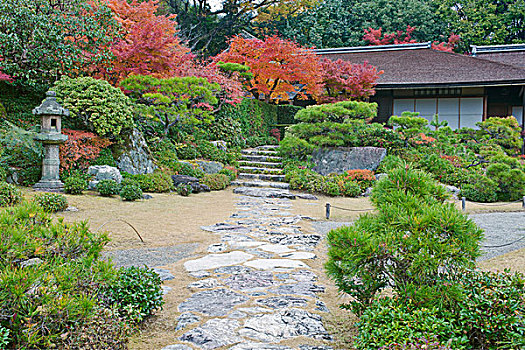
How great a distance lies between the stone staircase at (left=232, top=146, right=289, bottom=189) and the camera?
493 inches

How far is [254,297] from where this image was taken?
3502mm

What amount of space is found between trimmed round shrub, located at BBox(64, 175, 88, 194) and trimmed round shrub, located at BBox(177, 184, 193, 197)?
7.64 feet

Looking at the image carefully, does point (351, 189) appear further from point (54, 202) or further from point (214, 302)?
point (214, 302)

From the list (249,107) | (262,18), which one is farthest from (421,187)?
(262,18)

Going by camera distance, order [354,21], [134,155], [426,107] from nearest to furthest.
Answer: [134,155] < [426,107] < [354,21]

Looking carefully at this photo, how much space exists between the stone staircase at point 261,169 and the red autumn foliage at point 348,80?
406 cm

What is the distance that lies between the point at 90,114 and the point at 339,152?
7660 mm

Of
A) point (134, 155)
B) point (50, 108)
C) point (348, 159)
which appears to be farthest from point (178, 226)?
point (348, 159)

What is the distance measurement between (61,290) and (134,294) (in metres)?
0.85


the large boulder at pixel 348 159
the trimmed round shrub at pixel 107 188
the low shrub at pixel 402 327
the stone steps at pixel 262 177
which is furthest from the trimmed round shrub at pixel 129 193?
the low shrub at pixel 402 327

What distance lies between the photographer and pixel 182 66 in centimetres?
1372

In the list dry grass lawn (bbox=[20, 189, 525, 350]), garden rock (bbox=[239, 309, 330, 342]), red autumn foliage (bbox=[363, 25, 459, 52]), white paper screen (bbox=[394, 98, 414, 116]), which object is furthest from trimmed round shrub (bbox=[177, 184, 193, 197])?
red autumn foliage (bbox=[363, 25, 459, 52])

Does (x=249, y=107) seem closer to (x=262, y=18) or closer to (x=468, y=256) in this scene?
(x=262, y=18)

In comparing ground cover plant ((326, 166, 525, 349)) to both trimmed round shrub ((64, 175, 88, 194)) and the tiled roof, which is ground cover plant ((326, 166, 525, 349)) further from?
the tiled roof
